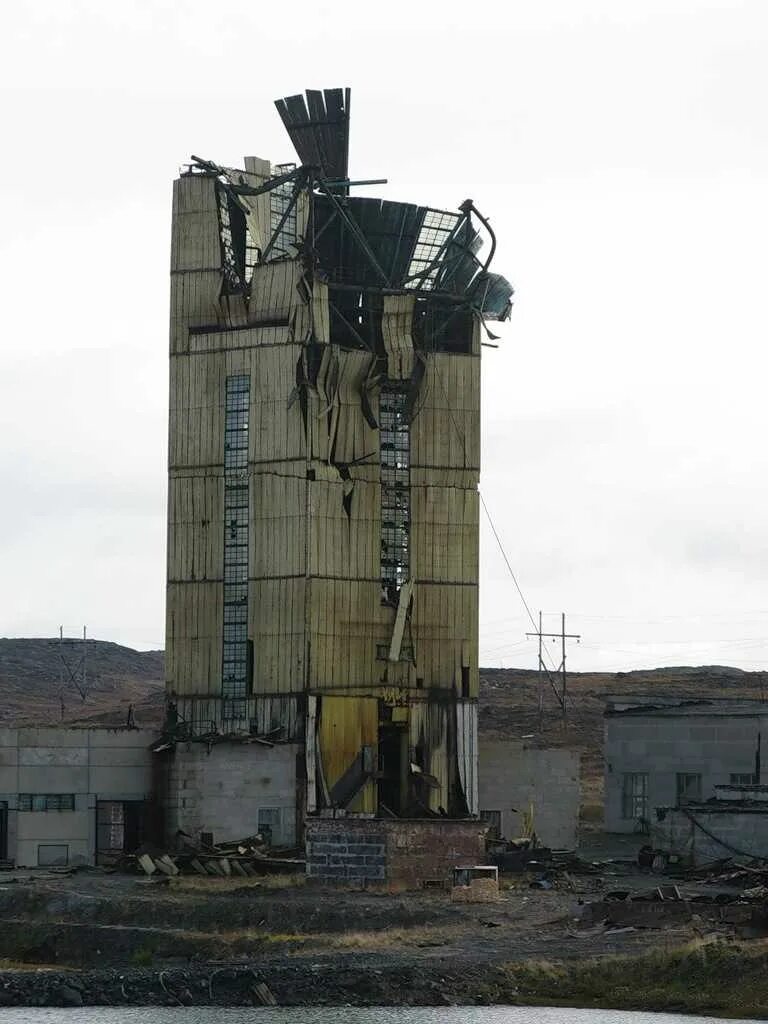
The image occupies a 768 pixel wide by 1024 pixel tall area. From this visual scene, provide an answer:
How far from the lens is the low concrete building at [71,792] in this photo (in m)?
82.9

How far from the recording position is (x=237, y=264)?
8931 cm

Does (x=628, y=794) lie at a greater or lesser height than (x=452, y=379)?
lesser

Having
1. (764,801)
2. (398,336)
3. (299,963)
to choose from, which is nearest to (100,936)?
(299,963)

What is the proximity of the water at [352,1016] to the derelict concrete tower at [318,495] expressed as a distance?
23.7 m

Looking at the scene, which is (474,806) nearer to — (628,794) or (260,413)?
(628,794)

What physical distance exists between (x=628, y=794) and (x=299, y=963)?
3423 cm

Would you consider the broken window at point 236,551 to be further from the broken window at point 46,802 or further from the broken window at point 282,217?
the broken window at point 46,802

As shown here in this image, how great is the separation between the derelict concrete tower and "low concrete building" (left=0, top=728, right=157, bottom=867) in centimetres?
164

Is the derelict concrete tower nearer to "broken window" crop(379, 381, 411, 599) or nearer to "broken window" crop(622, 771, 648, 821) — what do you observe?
"broken window" crop(379, 381, 411, 599)

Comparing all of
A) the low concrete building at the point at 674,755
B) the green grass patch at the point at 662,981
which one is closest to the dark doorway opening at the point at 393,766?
the low concrete building at the point at 674,755

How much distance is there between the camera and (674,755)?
91.8 m

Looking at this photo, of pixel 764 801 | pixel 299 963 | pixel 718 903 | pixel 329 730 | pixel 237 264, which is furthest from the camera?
pixel 237 264

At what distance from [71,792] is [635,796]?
74.3 ft

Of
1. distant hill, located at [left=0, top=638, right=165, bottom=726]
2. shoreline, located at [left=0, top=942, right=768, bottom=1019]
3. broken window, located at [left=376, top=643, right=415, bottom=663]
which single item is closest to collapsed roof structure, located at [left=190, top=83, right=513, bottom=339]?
broken window, located at [left=376, top=643, right=415, bottom=663]
